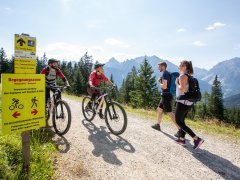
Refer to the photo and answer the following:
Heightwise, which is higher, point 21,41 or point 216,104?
point 21,41

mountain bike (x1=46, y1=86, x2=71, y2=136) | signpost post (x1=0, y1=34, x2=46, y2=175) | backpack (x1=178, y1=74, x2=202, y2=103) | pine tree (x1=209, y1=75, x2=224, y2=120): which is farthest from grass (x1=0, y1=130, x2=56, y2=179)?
pine tree (x1=209, y1=75, x2=224, y2=120)

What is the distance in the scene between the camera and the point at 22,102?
15.6 ft

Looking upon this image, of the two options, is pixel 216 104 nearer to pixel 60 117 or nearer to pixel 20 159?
pixel 60 117

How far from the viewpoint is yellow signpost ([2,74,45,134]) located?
450cm

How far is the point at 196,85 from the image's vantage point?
744 centimetres

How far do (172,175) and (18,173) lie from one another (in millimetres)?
3615

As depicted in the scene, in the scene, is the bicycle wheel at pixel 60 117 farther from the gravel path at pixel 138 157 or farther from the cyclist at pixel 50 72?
the cyclist at pixel 50 72

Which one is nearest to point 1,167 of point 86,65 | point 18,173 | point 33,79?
point 18,173

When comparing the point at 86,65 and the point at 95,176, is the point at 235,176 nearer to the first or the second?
the point at 95,176

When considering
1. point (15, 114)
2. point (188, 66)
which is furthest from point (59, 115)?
point (188, 66)

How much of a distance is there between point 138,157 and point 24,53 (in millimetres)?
4184

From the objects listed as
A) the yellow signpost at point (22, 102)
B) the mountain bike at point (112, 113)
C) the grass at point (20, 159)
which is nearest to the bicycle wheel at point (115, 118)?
the mountain bike at point (112, 113)

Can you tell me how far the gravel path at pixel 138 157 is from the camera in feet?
18.8

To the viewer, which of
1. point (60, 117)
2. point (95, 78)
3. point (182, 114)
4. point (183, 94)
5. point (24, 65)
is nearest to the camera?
point (24, 65)
